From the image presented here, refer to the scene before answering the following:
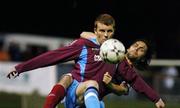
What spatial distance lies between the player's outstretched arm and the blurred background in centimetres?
454

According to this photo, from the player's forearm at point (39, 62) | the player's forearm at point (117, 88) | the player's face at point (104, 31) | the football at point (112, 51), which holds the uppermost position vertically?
the player's face at point (104, 31)

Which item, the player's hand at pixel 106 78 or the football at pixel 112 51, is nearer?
the football at pixel 112 51

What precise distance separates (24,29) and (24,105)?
13.0 meters

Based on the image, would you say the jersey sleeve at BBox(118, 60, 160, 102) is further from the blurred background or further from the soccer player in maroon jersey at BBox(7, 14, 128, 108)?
the blurred background

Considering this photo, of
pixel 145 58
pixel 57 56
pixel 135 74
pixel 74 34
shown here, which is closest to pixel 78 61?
pixel 57 56

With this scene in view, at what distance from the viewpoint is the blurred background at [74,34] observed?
15430mm

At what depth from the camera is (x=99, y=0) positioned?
56.2 feet

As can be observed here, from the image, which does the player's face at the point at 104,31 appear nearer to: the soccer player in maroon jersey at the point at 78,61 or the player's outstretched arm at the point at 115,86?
the soccer player in maroon jersey at the point at 78,61

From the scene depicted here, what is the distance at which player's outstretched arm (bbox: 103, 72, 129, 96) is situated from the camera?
9055 millimetres

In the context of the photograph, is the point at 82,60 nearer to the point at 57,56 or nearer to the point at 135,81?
the point at 57,56

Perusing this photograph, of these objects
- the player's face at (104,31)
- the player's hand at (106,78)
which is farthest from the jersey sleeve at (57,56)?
the player's hand at (106,78)

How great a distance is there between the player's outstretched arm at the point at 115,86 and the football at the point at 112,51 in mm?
362

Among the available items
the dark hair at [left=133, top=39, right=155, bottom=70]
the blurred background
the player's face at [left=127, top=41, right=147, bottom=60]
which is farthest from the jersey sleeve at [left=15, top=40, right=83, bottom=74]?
the blurred background

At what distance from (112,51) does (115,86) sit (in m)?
0.78
